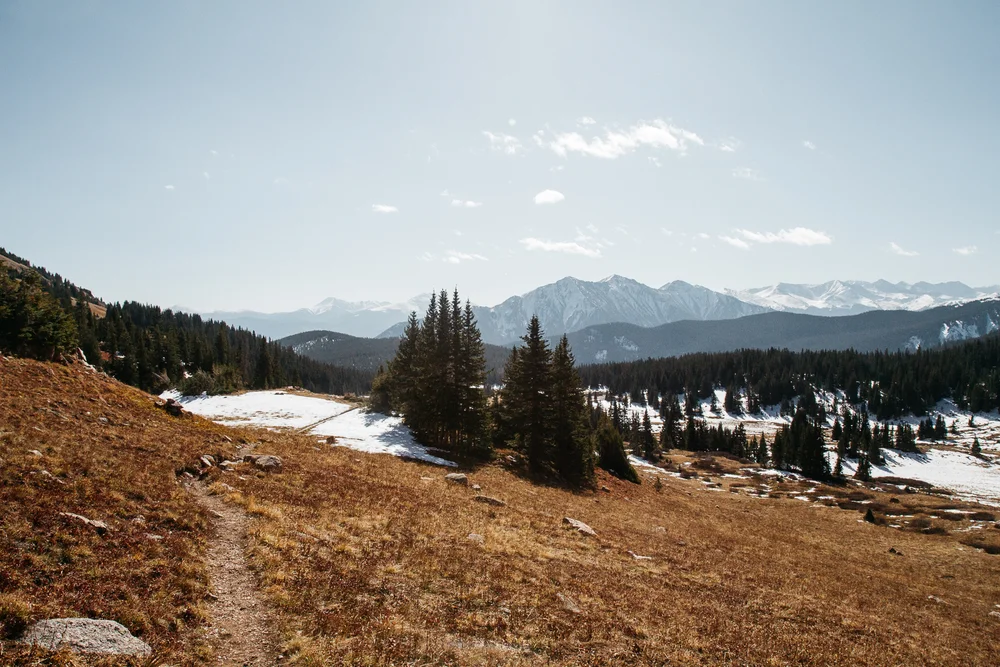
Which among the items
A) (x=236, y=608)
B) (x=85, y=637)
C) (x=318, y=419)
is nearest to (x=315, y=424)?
(x=318, y=419)

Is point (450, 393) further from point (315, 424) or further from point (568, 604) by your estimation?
point (568, 604)

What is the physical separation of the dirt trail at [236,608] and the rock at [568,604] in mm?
7296

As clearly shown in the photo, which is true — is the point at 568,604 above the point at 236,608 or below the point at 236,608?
Result: below

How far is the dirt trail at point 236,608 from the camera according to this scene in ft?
27.8

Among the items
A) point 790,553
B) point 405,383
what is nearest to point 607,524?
point 790,553

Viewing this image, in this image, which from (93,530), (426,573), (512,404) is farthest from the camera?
(512,404)

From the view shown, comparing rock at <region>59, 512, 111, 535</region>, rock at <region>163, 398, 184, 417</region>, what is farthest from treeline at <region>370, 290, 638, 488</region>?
rock at <region>59, 512, 111, 535</region>

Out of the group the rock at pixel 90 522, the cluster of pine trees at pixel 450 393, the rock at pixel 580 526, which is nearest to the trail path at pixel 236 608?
the rock at pixel 90 522

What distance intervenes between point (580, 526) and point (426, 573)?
Result: 11.5 meters

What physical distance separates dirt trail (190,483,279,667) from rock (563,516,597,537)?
14689 mm

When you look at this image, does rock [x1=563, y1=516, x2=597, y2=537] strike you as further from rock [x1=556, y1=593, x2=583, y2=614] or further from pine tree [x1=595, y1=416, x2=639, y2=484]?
pine tree [x1=595, y1=416, x2=639, y2=484]

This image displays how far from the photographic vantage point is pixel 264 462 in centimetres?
2191

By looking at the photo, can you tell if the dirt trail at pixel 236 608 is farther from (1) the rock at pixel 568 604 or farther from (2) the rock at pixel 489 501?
(2) the rock at pixel 489 501

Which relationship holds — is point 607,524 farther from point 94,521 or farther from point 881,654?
point 94,521
